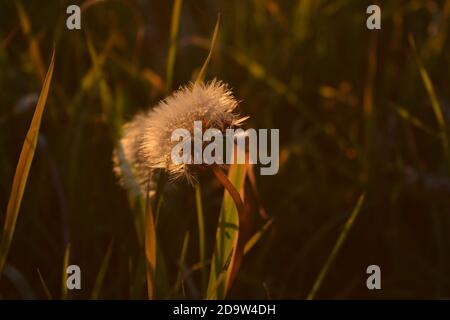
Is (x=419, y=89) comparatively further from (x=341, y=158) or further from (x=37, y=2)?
(x=37, y=2)

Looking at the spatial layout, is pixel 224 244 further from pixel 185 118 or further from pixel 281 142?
pixel 281 142

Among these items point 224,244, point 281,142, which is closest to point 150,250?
point 224,244

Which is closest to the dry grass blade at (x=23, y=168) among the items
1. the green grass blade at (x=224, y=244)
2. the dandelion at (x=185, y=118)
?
the dandelion at (x=185, y=118)

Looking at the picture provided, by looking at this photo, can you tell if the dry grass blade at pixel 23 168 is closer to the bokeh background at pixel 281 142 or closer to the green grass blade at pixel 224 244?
the bokeh background at pixel 281 142

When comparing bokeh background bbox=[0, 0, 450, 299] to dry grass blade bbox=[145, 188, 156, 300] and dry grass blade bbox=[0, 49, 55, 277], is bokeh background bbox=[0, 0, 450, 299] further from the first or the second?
dry grass blade bbox=[0, 49, 55, 277]
